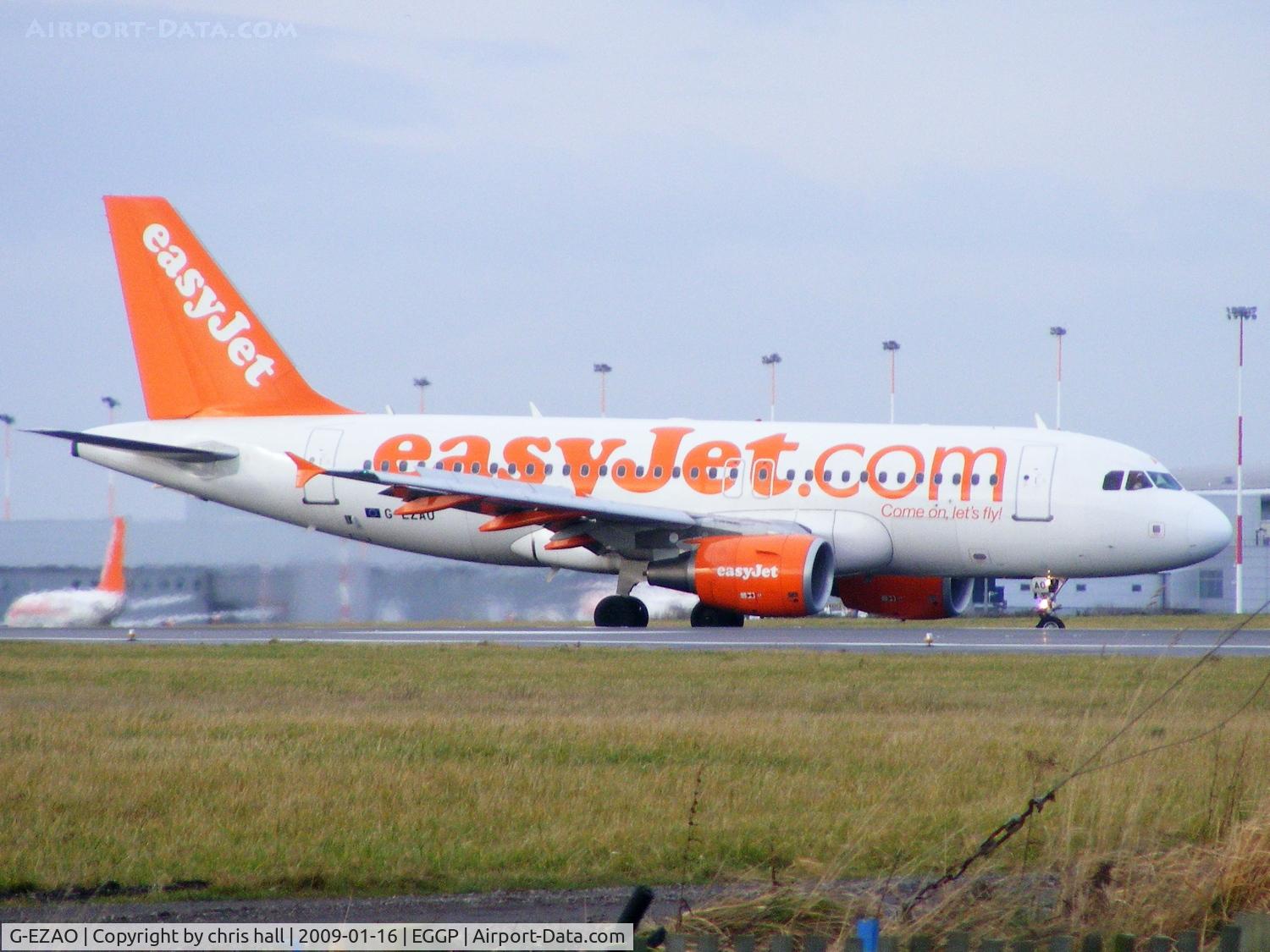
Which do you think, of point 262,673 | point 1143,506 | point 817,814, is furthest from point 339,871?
point 1143,506

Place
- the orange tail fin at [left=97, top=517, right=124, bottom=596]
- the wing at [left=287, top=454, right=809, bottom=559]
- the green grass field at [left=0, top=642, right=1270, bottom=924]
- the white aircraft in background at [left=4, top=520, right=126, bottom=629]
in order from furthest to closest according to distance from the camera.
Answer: the orange tail fin at [left=97, top=517, right=124, bottom=596] → the white aircraft in background at [left=4, top=520, right=126, bottom=629] → the wing at [left=287, top=454, right=809, bottom=559] → the green grass field at [left=0, top=642, right=1270, bottom=924]

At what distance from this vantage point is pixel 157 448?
3047 centimetres

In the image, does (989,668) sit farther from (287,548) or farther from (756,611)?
(287,548)

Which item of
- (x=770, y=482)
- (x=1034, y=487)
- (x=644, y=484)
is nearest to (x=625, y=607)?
(x=644, y=484)

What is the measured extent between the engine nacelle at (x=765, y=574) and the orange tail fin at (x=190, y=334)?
9.07 m

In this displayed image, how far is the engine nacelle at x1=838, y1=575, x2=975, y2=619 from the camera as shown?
29422 mm

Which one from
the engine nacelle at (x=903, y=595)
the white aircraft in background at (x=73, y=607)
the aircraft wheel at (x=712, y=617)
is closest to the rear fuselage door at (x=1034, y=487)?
the engine nacelle at (x=903, y=595)

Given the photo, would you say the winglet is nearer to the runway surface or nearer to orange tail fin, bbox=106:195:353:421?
orange tail fin, bbox=106:195:353:421

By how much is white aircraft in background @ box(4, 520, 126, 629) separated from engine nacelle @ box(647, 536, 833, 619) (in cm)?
1111

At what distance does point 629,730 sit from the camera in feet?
40.1

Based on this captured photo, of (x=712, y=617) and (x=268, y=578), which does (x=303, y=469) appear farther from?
(x=712, y=617)

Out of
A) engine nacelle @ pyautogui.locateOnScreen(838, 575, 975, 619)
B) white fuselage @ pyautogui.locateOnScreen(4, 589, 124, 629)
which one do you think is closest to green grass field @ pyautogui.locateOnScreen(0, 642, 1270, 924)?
engine nacelle @ pyautogui.locateOnScreen(838, 575, 975, 619)

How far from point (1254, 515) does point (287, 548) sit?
40634 mm

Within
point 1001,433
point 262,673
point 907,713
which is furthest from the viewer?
point 1001,433
